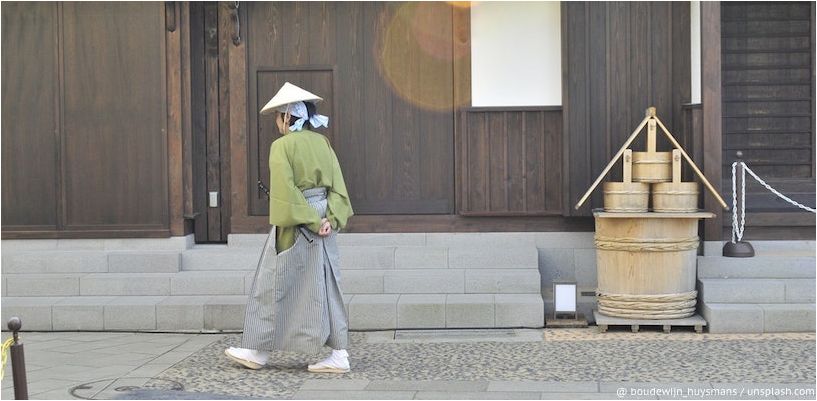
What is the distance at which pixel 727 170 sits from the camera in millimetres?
10031

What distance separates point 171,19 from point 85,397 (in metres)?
4.41

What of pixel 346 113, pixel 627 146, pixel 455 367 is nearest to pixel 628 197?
pixel 627 146

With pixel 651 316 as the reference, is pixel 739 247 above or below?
above

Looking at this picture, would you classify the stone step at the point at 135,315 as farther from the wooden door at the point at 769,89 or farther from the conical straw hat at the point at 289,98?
the wooden door at the point at 769,89

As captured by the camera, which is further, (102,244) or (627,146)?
(102,244)

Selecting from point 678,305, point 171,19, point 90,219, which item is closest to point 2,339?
point 90,219

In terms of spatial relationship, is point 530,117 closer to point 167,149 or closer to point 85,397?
point 167,149

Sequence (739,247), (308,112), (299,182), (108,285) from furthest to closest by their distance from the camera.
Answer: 1. (108,285)
2. (739,247)
3. (308,112)
4. (299,182)

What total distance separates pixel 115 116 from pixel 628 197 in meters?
4.79

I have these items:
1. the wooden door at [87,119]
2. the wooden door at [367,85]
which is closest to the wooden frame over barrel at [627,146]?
the wooden door at [367,85]

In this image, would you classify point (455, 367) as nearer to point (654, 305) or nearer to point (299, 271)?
point (299, 271)

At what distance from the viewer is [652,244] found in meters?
8.27

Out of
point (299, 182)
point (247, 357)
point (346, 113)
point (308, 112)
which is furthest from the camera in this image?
point (346, 113)

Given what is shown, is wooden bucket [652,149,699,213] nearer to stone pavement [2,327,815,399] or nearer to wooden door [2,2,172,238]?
stone pavement [2,327,815,399]
